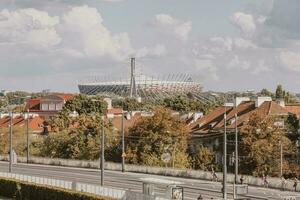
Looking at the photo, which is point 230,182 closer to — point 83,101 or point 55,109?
point 83,101

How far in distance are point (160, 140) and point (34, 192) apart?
36.9m

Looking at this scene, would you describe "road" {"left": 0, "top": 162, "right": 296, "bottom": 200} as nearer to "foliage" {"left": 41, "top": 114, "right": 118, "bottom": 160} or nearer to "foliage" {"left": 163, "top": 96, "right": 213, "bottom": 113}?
"foliage" {"left": 41, "top": 114, "right": 118, "bottom": 160}

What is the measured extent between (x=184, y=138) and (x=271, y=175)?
18.1m

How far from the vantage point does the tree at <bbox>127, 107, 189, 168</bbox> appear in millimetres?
91438

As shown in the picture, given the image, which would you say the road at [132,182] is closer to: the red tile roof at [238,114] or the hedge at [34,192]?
the hedge at [34,192]

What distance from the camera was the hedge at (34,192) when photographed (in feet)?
166

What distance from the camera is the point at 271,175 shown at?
77000 millimetres

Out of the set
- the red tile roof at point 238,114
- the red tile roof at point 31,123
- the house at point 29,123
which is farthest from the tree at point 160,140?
the red tile roof at point 31,123

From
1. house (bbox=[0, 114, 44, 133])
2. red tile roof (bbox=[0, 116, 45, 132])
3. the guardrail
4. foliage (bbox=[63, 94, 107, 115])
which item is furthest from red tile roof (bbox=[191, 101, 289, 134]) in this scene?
foliage (bbox=[63, 94, 107, 115])

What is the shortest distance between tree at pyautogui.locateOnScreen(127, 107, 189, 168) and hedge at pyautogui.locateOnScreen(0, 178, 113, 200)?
32.2 meters

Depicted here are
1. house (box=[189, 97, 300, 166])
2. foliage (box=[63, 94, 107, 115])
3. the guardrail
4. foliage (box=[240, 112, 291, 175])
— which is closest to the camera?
the guardrail

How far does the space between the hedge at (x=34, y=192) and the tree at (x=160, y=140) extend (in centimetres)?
3220

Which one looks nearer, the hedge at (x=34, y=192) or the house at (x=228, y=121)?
the hedge at (x=34, y=192)

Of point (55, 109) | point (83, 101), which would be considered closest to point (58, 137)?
point (83, 101)
